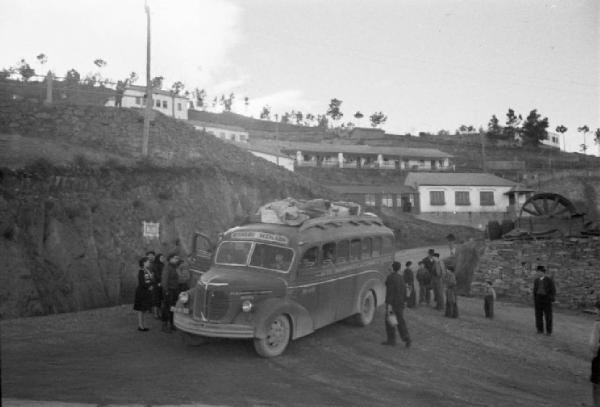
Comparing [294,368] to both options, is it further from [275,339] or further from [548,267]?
[548,267]

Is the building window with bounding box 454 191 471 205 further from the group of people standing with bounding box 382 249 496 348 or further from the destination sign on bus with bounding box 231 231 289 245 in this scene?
the destination sign on bus with bounding box 231 231 289 245

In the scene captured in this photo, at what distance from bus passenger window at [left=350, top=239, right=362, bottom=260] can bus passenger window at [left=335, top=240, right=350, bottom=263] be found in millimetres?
210

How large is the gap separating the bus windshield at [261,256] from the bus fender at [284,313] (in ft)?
2.61

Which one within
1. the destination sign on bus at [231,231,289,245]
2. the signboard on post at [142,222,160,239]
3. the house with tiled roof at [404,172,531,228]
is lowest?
the destination sign on bus at [231,231,289,245]

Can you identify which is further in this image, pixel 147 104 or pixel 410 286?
pixel 147 104

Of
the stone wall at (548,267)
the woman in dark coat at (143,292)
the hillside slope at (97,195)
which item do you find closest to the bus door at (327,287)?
the woman in dark coat at (143,292)

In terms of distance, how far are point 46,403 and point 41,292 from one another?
974 cm

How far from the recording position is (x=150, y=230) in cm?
1894

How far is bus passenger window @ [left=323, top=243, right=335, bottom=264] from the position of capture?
415 inches

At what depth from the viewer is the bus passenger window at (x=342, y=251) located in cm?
1106

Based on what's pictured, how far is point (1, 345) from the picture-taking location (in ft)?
30.0

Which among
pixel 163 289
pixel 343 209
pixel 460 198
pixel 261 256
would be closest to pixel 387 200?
pixel 460 198

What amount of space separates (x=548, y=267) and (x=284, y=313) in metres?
15.3

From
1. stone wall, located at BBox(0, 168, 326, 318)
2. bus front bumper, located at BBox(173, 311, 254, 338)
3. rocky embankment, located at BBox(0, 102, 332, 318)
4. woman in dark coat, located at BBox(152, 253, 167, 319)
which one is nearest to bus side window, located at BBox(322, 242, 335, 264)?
bus front bumper, located at BBox(173, 311, 254, 338)
